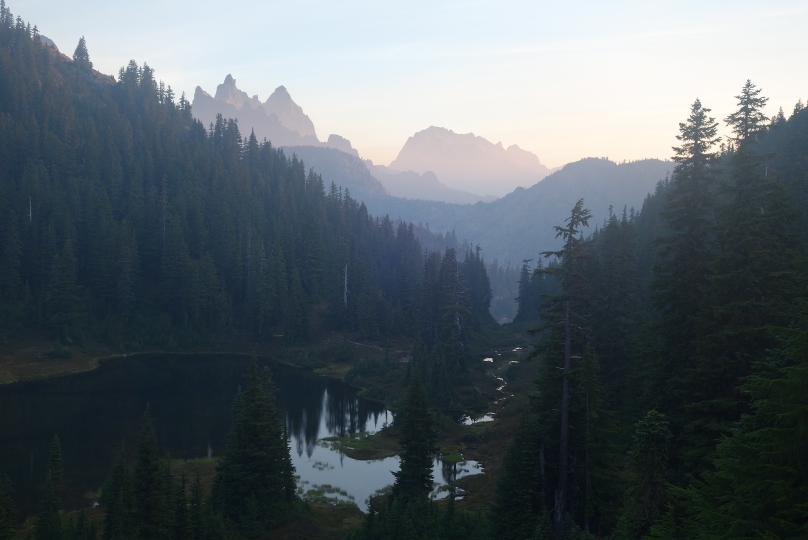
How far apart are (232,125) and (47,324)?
89.0 metres

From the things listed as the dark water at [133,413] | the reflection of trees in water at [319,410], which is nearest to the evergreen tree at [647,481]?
the dark water at [133,413]

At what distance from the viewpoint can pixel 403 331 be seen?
107 meters

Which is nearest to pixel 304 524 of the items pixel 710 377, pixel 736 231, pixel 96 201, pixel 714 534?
pixel 710 377

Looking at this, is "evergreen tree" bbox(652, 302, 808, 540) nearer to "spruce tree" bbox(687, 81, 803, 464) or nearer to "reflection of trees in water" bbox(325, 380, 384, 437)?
"spruce tree" bbox(687, 81, 803, 464)

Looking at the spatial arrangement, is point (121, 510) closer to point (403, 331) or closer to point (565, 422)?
point (565, 422)

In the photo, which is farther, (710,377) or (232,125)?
(232,125)

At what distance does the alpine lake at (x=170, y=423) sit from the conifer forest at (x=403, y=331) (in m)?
1.11

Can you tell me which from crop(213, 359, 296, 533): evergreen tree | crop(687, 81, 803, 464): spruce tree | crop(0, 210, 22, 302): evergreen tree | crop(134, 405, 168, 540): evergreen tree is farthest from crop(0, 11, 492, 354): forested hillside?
crop(687, 81, 803, 464): spruce tree

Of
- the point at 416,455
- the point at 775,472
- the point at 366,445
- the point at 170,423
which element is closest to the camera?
the point at 775,472

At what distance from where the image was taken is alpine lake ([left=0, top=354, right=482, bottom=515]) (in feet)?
131

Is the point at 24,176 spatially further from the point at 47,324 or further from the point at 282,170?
the point at 282,170

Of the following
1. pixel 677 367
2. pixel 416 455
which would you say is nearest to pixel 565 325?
pixel 677 367

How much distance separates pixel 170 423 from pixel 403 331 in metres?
58.6

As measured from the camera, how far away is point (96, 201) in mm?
104312
